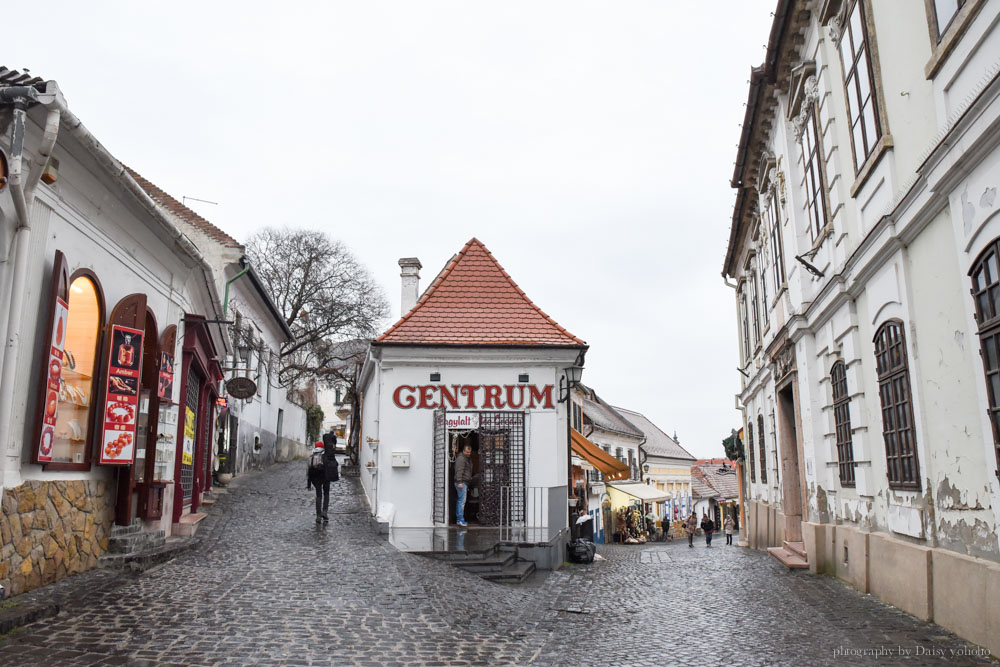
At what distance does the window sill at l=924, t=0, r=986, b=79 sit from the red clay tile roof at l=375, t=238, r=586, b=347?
29.6ft

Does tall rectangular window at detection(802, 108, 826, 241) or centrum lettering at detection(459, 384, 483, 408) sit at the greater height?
tall rectangular window at detection(802, 108, 826, 241)

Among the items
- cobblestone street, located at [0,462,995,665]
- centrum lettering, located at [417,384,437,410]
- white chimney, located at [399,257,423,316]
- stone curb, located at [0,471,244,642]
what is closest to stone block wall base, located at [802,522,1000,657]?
cobblestone street, located at [0,462,995,665]

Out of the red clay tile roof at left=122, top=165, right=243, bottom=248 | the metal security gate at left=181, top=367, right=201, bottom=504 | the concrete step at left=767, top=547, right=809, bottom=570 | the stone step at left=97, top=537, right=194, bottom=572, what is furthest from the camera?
the red clay tile roof at left=122, top=165, right=243, bottom=248

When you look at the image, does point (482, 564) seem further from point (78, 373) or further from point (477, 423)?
point (78, 373)

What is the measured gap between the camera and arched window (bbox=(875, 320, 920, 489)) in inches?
338

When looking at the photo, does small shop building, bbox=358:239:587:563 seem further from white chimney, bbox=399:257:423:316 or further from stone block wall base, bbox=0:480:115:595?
stone block wall base, bbox=0:480:115:595

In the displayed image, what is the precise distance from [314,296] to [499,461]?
68.8ft

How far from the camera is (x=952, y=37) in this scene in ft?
22.3

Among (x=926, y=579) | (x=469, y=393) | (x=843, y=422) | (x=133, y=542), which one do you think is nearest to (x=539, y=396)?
(x=469, y=393)

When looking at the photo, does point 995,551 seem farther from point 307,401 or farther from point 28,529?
point 307,401

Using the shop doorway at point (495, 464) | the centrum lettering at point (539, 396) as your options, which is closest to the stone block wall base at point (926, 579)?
the centrum lettering at point (539, 396)

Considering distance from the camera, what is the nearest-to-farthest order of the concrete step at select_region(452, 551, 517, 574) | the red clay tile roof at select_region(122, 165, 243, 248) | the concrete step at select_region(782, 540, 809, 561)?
the concrete step at select_region(452, 551, 517, 574) → the concrete step at select_region(782, 540, 809, 561) → the red clay tile roof at select_region(122, 165, 243, 248)

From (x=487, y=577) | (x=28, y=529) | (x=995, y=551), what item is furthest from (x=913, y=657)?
(x=28, y=529)

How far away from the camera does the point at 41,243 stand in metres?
7.60
